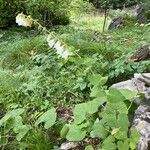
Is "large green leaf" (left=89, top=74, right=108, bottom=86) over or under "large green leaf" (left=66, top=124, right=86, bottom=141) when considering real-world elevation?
over

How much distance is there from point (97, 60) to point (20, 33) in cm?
536

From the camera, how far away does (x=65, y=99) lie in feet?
14.4

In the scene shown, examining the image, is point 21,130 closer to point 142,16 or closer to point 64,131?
point 64,131

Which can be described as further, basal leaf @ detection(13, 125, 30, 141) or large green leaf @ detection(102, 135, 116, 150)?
basal leaf @ detection(13, 125, 30, 141)

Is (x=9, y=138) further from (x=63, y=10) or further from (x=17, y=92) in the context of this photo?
(x=63, y=10)

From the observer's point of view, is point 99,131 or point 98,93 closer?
point 99,131

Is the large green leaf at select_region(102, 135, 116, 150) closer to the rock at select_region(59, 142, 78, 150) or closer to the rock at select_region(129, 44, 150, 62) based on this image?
the rock at select_region(59, 142, 78, 150)

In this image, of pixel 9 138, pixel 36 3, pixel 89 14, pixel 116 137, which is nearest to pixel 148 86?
pixel 116 137

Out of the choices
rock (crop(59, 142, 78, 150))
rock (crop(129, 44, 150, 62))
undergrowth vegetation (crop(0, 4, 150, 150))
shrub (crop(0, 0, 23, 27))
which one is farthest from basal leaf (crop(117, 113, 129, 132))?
shrub (crop(0, 0, 23, 27))

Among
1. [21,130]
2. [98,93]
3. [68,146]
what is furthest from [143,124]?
[21,130]

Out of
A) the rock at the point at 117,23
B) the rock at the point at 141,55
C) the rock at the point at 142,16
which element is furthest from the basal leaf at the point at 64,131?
the rock at the point at 142,16

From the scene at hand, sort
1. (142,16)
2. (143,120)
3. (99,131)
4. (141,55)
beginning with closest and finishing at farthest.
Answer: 1. (99,131)
2. (143,120)
3. (141,55)
4. (142,16)

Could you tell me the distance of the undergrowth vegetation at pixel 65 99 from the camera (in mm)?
3072

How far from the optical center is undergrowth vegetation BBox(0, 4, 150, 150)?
3072mm
